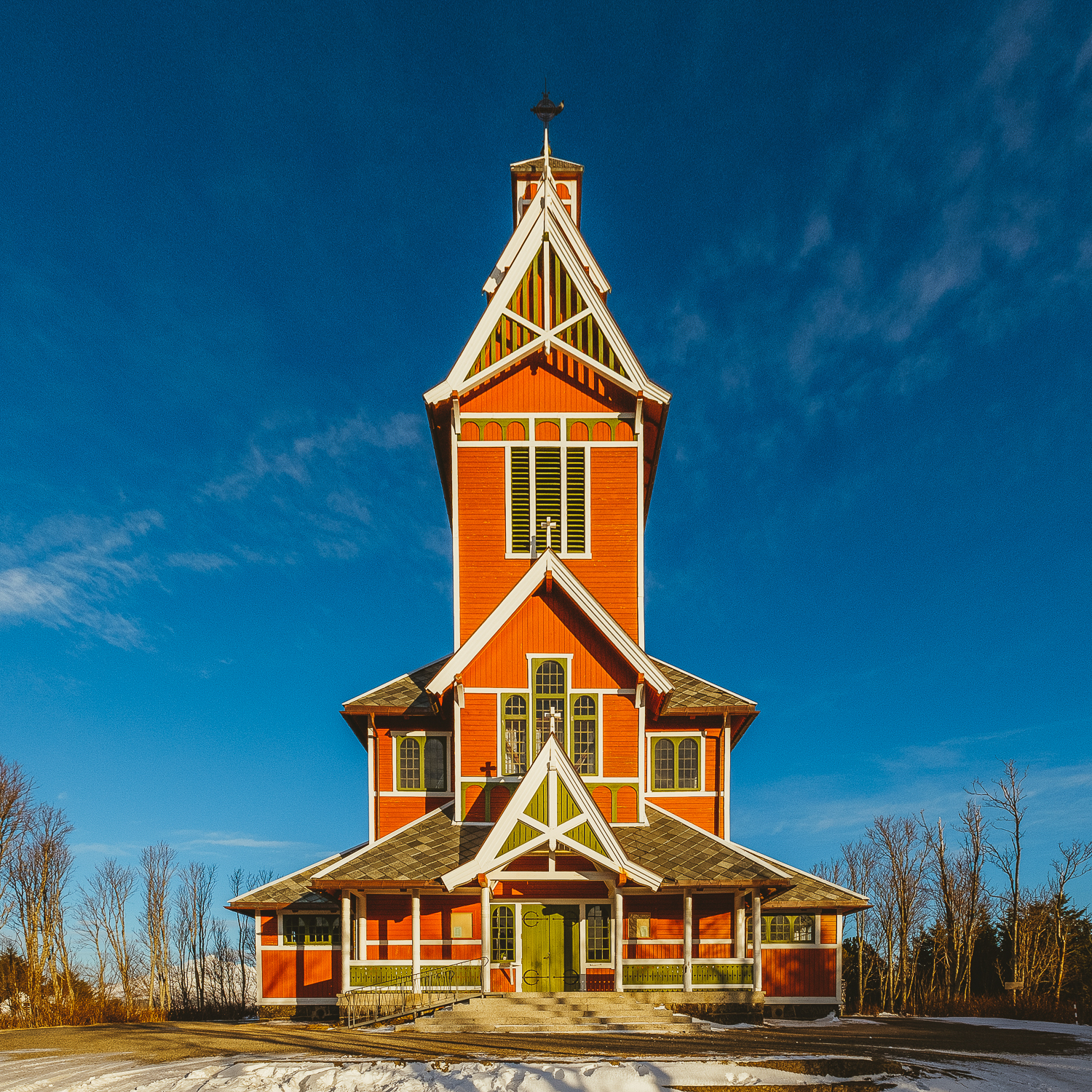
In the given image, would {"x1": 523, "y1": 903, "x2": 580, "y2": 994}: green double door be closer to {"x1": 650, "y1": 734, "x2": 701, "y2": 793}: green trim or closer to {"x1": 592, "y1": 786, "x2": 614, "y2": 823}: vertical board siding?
{"x1": 592, "y1": 786, "x2": 614, "y2": 823}: vertical board siding

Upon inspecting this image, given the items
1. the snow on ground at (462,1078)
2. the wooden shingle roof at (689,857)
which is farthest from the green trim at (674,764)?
the snow on ground at (462,1078)

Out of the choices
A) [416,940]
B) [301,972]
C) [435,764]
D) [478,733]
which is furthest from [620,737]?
[301,972]

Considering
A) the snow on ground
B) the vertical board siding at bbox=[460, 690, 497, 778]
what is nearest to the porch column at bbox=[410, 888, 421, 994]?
the vertical board siding at bbox=[460, 690, 497, 778]

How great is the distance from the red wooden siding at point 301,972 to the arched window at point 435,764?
4.78 meters

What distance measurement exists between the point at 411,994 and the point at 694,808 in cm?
844

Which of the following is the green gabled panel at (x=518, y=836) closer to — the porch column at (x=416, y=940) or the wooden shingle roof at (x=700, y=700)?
the porch column at (x=416, y=940)

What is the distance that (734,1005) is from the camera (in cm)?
1939

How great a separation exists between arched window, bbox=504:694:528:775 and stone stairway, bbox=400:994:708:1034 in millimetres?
5394

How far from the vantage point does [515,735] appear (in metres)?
22.3

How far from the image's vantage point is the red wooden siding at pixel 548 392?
24.9 meters

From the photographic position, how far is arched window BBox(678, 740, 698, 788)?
24062 mm

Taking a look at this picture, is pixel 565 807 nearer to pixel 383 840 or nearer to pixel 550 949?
pixel 550 949

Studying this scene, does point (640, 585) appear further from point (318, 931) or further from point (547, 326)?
point (318, 931)

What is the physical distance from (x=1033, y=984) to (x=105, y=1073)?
95.7 ft
